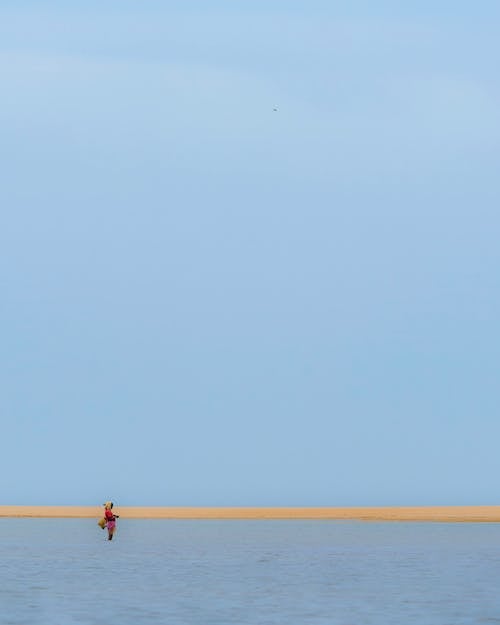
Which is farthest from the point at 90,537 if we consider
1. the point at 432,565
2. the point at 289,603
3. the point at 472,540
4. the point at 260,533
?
the point at 289,603

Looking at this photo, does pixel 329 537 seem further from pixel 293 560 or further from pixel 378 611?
pixel 378 611

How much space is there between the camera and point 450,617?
30.7 metres

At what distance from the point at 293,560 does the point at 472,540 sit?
2032 centimetres

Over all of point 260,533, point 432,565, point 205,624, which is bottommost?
point 205,624

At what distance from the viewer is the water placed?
102 ft

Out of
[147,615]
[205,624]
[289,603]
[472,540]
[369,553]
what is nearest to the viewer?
[205,624]

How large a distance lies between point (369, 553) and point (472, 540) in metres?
14.6

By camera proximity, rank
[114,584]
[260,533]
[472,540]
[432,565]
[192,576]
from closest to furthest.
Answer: [114,584] → [192,576] → [432,565] → [472,540] → [260,533]

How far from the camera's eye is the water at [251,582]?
Result: 1223 inches

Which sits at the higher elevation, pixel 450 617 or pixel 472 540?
pixel 472 540

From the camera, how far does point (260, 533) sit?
3216 inches

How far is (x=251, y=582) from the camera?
132 ft

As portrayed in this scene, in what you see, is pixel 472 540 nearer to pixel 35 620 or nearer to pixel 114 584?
pixel 114 584

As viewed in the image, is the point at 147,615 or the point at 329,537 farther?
the point at 329,537
